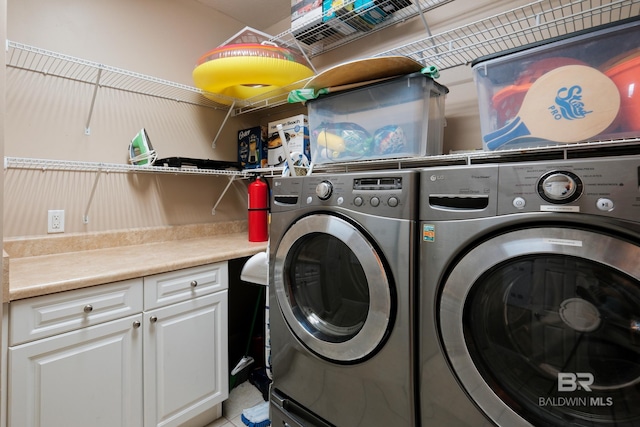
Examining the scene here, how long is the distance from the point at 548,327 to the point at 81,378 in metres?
1.58

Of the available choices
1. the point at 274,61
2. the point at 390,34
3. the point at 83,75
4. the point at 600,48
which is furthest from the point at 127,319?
the point at 390,34

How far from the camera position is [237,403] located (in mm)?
1879

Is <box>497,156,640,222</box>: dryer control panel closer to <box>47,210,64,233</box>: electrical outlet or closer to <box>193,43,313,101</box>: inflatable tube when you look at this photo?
<box>193,43,313,101</box>: inflatable tube

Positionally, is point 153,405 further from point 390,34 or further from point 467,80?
point 390,34

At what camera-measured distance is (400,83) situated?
1.34 m

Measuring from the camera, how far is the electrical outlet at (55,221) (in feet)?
5.51

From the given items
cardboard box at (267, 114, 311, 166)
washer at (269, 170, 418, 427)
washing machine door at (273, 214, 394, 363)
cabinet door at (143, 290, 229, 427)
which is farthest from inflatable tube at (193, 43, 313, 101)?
cabinet door at (143, 290, 229, 427)

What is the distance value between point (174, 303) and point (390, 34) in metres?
1.97

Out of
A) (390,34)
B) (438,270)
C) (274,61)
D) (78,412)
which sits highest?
(390,34)

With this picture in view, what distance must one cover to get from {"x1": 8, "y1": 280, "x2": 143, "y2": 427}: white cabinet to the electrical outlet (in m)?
0.73

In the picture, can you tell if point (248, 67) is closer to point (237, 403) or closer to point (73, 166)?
point (73, 166)

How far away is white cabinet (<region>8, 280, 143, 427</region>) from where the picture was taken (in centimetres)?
108
